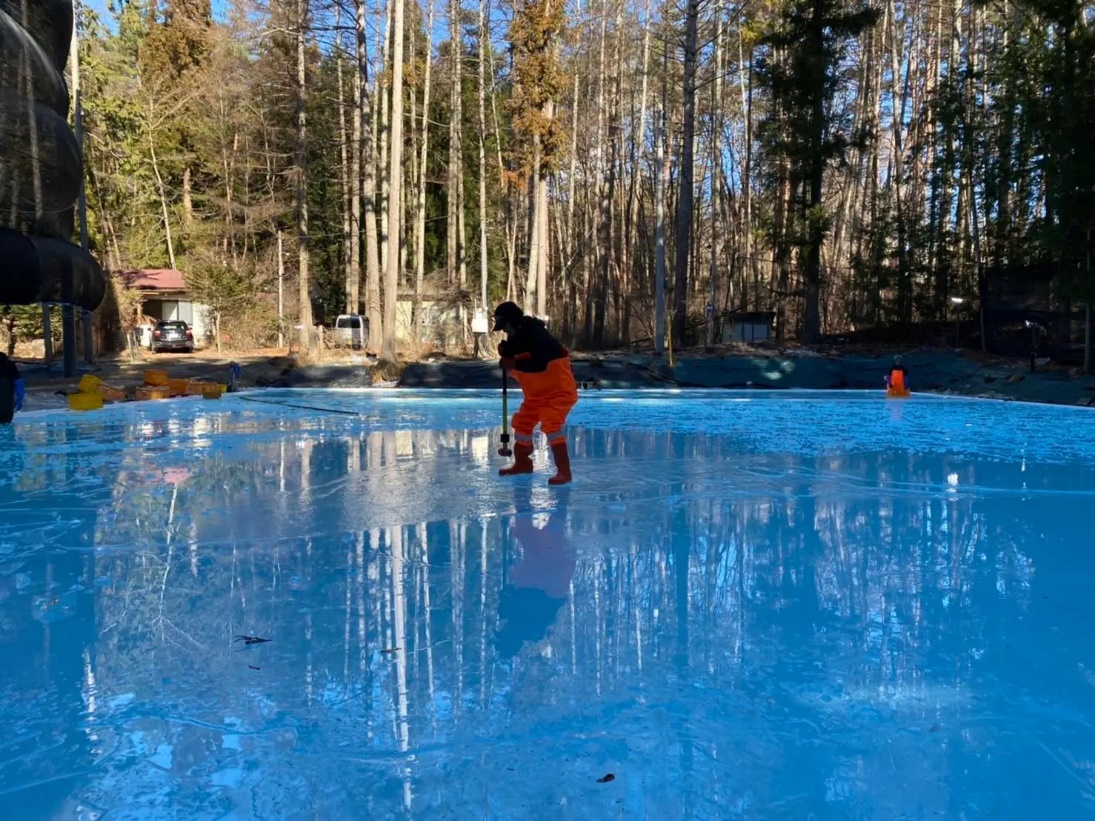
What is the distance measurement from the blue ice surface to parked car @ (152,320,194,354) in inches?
813

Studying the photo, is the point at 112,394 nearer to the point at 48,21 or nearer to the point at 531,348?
the point at 48,21

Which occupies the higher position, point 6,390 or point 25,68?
point 25,68

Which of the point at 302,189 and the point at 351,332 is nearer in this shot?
the point at 302,189

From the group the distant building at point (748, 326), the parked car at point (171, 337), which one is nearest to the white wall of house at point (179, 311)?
the parked car at point (171, 337)

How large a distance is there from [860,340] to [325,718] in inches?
810

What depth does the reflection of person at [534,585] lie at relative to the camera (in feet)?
9.67

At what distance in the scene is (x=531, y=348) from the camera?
5.59 meters

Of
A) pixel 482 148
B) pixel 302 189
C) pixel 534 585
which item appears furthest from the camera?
pixel 482 148

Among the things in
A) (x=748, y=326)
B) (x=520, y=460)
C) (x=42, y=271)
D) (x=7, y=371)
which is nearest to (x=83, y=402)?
(x=7, y=371)

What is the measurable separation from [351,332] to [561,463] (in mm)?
21008

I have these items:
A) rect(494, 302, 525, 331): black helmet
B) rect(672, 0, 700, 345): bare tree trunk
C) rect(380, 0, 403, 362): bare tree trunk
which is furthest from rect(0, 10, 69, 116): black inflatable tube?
rect(672, 0, 700, 345): bare tree trunk

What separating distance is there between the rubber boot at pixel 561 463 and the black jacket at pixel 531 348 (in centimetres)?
53

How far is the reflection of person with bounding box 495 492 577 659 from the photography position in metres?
2.95

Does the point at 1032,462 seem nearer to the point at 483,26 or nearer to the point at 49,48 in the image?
the point at 49,48
